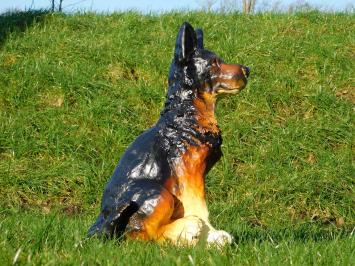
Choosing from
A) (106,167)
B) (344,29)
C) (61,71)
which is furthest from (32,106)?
(344,29)

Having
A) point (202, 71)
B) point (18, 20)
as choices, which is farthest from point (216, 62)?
point (18, 20)

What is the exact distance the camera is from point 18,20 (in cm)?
996

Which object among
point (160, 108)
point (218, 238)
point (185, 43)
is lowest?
point (160, 108)

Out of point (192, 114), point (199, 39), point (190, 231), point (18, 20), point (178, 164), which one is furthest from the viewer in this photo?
point (18, 20)

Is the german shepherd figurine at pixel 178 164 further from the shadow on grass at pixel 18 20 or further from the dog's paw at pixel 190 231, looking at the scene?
the shadow on grass at pixel 18 20

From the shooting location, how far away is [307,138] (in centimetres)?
738

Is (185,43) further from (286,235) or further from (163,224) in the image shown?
(286,235)

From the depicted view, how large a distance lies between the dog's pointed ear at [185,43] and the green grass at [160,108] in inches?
56.8

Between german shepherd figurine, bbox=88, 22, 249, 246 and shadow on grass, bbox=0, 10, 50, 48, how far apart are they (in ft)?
19.8

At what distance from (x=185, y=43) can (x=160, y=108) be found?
4.34 meters

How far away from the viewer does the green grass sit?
21.6 feet

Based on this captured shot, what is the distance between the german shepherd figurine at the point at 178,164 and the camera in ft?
10.9

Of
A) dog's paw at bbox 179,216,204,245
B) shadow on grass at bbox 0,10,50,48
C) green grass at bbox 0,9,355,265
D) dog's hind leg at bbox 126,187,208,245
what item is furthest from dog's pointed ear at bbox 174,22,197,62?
shadow on grass at bbox 0,10,50,48

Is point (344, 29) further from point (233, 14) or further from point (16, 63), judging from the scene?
point (16, 63)
